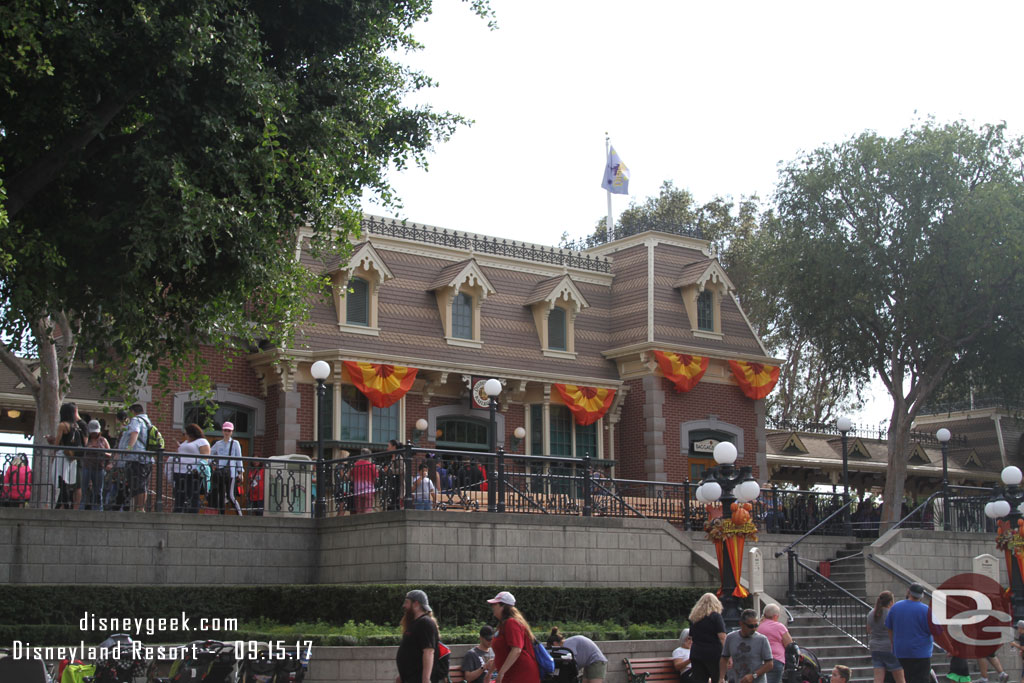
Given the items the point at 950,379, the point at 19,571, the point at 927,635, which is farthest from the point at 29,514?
the point at 950,379

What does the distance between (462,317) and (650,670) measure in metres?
16.2

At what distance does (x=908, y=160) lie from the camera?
1383 inches

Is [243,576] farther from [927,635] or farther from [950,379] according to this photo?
[950,379]

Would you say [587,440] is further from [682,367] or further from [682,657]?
[682,657]

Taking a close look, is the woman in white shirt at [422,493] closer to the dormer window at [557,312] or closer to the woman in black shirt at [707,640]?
the woman in black shirt at [707,640]

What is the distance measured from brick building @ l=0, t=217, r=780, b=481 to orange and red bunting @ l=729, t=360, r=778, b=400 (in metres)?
0.06

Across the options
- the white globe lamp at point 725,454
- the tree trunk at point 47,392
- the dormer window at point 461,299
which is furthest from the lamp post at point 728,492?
the dormer window at point 461,299

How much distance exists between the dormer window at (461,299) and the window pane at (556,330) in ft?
7.37

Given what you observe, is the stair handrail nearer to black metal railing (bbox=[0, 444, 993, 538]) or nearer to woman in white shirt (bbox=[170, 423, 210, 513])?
black metal railing (bbox=[0, 444, 993, 538])

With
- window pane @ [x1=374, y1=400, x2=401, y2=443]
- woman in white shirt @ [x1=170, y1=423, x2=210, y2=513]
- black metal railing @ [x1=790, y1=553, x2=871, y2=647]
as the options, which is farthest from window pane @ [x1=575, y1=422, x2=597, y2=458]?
woman in white shirt @ [x1=170, y1=423, x2=210, y2=513]

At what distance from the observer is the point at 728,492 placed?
19203 millimetres

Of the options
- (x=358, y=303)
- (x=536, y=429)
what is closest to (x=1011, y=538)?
(x=536, y=429)

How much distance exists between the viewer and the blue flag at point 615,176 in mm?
41656

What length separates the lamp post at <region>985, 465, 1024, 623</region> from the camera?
25031 mm
